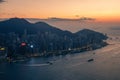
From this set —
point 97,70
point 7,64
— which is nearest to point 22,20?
point 7,64

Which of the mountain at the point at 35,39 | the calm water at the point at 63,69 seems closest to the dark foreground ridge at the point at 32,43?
the mountain at the point at 35,39

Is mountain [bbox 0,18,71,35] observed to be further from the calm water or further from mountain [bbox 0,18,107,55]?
the calm water

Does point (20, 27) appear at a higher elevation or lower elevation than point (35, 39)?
higher

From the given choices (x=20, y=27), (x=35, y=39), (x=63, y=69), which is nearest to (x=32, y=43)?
(x=35, y=39)

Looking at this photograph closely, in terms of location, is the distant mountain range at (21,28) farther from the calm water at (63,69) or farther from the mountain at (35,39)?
the calm water at (63,69)

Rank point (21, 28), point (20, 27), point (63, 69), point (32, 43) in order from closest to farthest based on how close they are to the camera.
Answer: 1. point (63, 69)
2. point (32, 43)
3. point (21, 28)
4. point (20, 27)

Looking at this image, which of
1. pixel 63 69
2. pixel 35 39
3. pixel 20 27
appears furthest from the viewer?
pixel 20 27

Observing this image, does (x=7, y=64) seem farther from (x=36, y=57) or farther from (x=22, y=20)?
(x=22, y=20)

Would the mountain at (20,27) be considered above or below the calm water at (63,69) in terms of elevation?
above

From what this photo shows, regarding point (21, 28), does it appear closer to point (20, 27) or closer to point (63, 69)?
point (20, 27)
